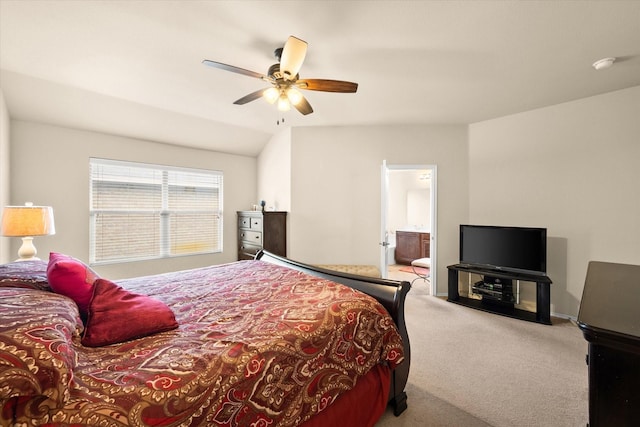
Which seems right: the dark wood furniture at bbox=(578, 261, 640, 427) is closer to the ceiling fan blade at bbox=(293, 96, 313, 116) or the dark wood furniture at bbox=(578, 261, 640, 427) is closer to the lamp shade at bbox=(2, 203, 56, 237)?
the ceiling fan blade at bbox=(293, 96, 313, 116)

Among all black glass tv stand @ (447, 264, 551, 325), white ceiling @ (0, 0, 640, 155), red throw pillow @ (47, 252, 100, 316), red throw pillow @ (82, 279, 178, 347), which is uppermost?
white ceiling @ (0, 0, 640, 155)

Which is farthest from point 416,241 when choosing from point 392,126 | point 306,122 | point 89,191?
point 89,191

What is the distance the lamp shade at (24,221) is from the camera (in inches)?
101

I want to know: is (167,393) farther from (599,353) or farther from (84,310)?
(599,353)

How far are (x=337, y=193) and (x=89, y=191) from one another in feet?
11.7

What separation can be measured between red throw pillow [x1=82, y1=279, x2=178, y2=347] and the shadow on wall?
4.31 metres

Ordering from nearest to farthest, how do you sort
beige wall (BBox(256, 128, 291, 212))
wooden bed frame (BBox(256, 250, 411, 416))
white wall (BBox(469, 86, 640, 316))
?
wooden bed frame (BBox(256, 250, 411, 416)), white wall (BBox(469, 86, 640, 316)), beige wall (BBox(256, 128, 291, 212))

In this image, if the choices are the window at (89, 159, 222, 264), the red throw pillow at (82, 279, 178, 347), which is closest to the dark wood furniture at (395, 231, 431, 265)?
the window at (89, 159, 222, 264)

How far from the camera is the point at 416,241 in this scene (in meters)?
6.65

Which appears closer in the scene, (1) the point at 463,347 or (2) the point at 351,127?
(1) the point at 463,347

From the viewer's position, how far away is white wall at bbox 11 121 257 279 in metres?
3.40

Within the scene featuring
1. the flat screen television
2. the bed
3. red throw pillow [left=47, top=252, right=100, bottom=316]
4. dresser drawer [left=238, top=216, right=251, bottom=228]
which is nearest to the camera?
the bed

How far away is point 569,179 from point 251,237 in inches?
180

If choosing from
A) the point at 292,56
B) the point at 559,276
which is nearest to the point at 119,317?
the point at 292,56
